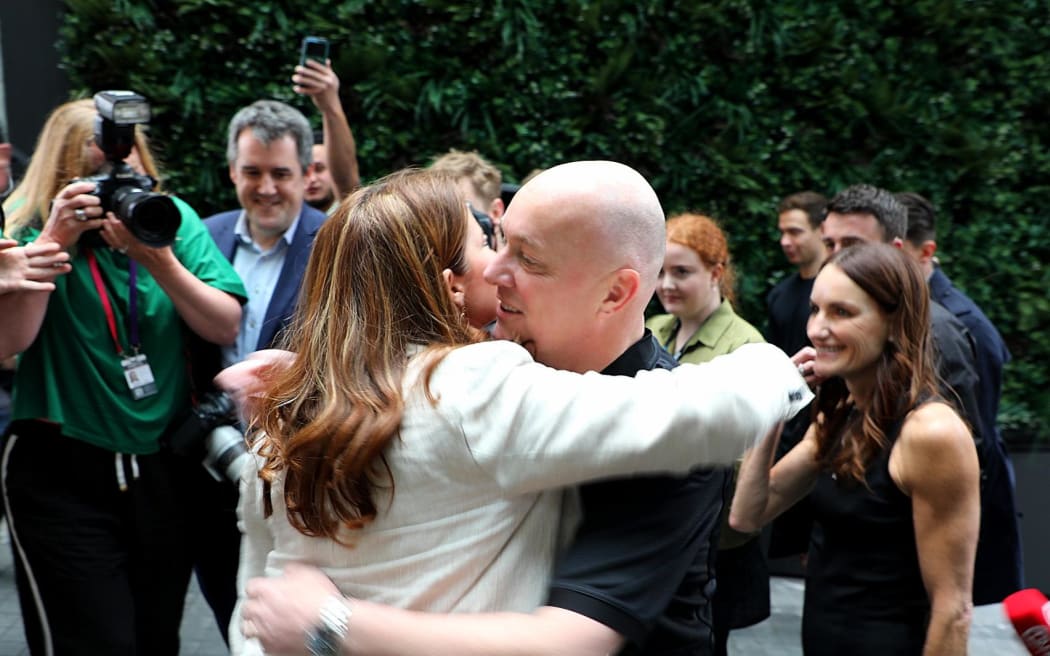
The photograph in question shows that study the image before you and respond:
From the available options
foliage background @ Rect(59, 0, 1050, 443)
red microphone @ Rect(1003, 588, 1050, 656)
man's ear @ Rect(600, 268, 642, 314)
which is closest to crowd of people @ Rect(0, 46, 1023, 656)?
man's ear @ Rect(600, 268, 642, 314)

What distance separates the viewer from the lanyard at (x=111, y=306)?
325 centimetres

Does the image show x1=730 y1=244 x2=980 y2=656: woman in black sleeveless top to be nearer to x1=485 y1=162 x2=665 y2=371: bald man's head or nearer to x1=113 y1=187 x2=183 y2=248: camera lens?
x1=485 y1=162 x2=665 y2=371: bald man's head

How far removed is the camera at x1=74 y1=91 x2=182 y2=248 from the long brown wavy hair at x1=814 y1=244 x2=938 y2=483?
1.93 m

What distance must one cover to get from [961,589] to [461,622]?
60.0 inches

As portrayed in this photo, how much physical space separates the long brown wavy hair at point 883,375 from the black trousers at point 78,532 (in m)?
2.01

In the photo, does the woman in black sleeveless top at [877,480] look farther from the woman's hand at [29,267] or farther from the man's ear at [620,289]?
the woman's hand at [29,267]

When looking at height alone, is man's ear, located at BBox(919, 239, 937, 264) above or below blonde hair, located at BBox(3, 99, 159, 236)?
below

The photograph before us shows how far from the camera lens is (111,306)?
326 cm

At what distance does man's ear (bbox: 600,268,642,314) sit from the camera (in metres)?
1.62

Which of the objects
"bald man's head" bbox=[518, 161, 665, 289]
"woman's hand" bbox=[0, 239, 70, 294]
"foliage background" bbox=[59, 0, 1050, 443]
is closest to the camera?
"bald man's head" bbox=[518, 161, 665, 289]

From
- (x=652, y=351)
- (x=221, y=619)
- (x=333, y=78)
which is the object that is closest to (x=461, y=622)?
(x=652, y=351)

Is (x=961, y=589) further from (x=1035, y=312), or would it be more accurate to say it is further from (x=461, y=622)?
(x=1035, y=312)

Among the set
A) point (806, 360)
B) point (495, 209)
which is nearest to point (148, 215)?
point (495, 209)

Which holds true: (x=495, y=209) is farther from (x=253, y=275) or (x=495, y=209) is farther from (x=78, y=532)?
(x=78, y=532)
